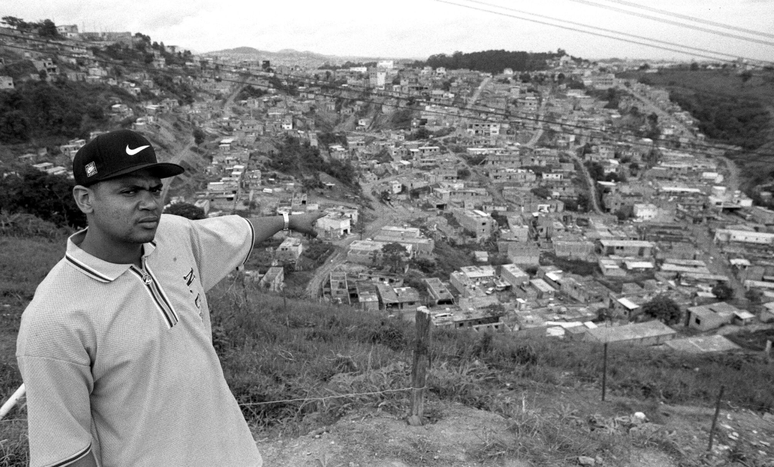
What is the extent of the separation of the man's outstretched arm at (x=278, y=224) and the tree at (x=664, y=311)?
42.2ft

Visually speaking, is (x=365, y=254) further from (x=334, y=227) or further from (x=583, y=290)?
(x=583, y=290)

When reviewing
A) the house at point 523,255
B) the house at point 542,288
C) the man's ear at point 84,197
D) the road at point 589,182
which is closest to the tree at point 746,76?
the road at point 589,182

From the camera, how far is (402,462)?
2.03 m

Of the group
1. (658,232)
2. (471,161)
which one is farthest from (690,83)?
(658,232)

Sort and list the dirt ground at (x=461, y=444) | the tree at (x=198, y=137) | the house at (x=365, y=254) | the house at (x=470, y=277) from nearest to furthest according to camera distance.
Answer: the dirt ground at (x=461, y=444) < the house at (x=470, y=277) < the house at (x=365, y=254) < the tree at (x=198, y=137)

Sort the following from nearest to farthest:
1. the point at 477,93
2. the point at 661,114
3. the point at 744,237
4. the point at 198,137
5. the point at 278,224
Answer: the point at 278,224
the point at 744,237
the point at 198,137
the point at 661,114
the point at 477,93

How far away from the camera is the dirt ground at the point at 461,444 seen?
6.75 ft

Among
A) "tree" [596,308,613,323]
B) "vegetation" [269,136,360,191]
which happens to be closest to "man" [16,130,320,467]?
"tree" [596,308,613,323]

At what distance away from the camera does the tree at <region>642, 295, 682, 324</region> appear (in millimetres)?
12281

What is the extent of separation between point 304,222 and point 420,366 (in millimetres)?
999

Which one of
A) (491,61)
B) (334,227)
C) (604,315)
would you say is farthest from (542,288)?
(491,61)

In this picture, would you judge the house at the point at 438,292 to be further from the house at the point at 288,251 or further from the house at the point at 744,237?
the house at the point at 744,237

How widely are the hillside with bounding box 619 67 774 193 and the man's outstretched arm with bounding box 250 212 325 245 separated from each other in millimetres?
30073

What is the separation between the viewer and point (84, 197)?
3.07 ft
